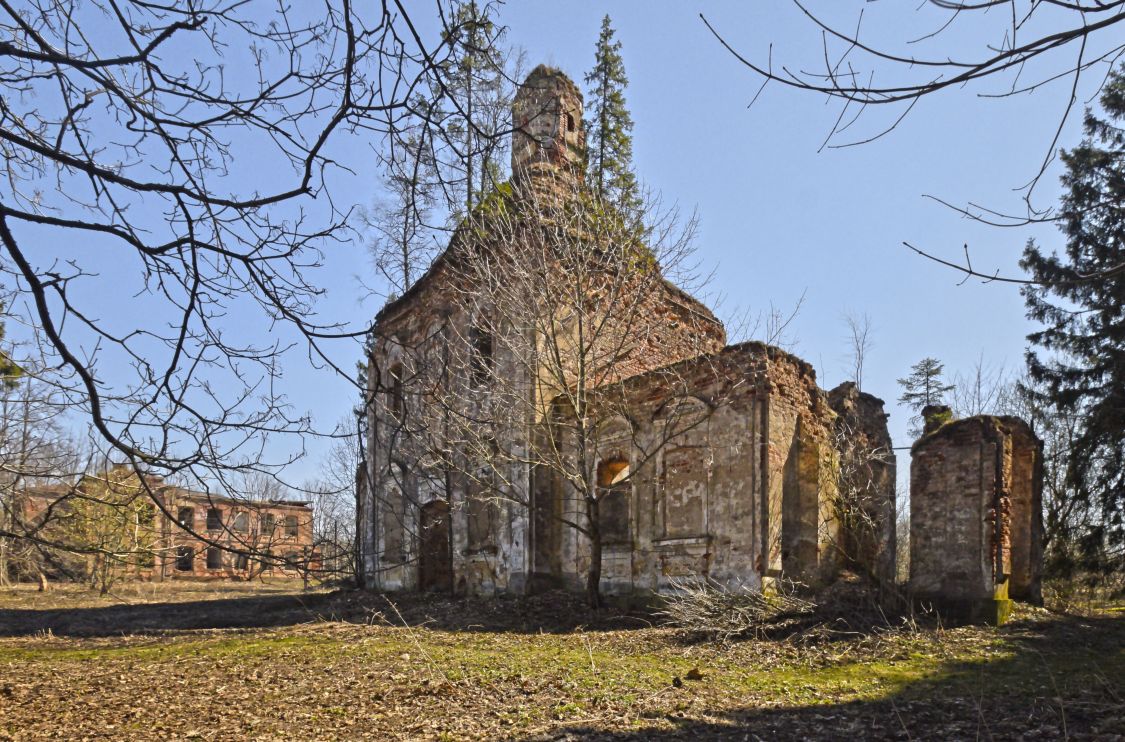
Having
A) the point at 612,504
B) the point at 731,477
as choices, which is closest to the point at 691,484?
the point at 731,477

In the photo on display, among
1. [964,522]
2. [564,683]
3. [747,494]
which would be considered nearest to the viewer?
[564,683]

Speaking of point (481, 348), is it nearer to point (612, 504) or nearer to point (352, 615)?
point (612, 504)

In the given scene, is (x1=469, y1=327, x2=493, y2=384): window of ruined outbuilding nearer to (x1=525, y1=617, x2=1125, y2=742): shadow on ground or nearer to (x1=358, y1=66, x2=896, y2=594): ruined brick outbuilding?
(x1=358, y1=66, x2=896, y2=594): ruined brick outbuilding

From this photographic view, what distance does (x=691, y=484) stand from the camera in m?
14.5

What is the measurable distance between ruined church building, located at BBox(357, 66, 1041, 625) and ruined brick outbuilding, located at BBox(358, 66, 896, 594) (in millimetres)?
31

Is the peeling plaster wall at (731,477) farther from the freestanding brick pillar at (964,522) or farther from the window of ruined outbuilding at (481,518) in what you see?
the window of ruined outbuilding at (481,518)

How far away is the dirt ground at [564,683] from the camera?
21.5 ft

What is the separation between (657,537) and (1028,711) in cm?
804

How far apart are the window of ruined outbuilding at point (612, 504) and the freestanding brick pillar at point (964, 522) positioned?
498 cm

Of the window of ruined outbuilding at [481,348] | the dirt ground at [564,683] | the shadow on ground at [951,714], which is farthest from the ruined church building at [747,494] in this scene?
the shadow on ground at [951,714]

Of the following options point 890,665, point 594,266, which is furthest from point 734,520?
point 594,266

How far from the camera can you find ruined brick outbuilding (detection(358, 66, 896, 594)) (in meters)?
13.7

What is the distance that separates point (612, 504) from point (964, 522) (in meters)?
6.12

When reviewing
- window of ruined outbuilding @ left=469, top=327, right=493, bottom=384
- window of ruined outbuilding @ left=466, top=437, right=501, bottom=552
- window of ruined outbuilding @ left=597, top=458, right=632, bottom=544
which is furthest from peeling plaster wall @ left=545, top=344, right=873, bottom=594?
window of ruined outbuilding @ left=469, top=327, right=493, bottom=384
